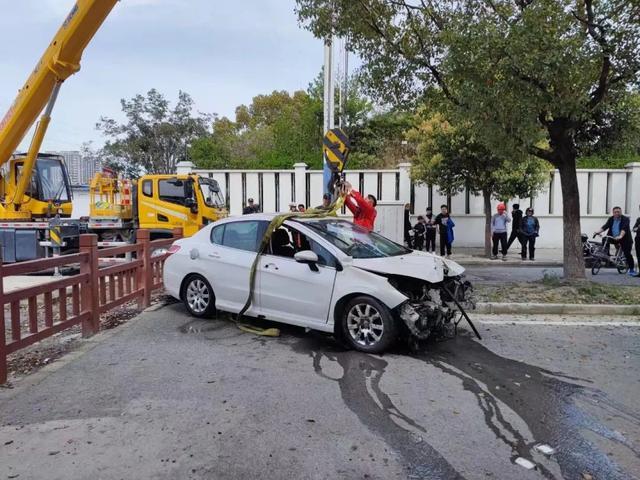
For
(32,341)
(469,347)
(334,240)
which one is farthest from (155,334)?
(469,347)

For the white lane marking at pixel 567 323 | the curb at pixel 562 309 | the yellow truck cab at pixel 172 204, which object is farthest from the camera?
the yellow truck cab at pixel 172 204

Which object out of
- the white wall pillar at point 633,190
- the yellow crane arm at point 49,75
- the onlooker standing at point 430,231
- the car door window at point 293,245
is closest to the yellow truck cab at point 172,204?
the yellow crane arm at point 49,75

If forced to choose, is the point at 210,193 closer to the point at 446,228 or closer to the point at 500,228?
the point at 446,228

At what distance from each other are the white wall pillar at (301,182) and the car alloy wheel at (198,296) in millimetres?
12675

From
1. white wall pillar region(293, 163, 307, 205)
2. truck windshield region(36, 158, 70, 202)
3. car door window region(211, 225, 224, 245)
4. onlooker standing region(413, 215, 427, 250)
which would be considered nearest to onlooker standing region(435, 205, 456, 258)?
onlooker standing region(413, 215, 427, 250)

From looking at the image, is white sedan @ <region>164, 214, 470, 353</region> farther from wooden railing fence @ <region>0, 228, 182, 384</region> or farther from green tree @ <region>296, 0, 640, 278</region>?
green tree @ <region>296, 0, 640, 278</region>

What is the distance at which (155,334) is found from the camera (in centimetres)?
647

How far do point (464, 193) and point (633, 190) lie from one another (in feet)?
20.8

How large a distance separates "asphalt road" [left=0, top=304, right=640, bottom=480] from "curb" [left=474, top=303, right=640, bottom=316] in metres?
1.43

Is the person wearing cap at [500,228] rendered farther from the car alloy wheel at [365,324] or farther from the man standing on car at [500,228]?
the car alloy wheel at [365,324]

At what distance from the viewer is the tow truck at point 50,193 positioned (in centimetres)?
1102

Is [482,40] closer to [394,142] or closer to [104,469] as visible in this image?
[104,469]

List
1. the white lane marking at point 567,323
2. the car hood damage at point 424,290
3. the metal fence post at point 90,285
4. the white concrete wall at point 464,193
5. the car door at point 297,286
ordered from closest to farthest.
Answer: the car hood damage at point 424,290
the car door at point 297,286
the metal fence post at point 90,285
the white lane marking at point 567,323
the white concrete wall at point 464,193

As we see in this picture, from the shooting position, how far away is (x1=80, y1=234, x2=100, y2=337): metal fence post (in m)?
6.12
